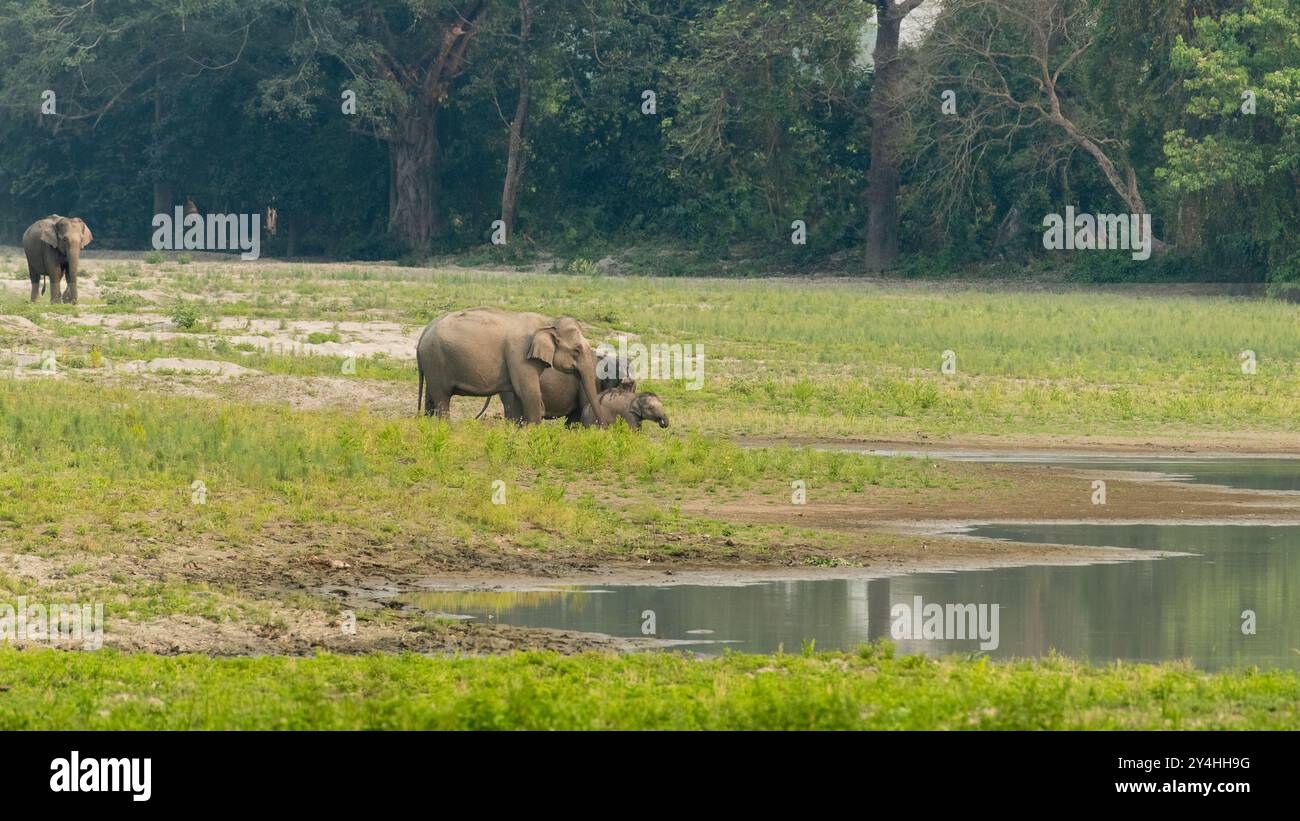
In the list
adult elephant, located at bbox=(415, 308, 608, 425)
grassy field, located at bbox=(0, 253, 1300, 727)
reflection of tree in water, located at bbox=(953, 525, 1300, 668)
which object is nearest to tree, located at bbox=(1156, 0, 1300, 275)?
grassy field, located at bbox=(0, 253, 1300, 727)

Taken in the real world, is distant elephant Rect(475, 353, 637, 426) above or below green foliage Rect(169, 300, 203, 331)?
below

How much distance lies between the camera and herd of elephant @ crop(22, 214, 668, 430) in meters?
24.5

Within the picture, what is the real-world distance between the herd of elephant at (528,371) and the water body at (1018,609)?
8030 millimetres

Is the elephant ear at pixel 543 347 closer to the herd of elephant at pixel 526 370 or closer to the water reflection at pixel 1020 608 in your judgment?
the herd of elephant at pixel 526 370

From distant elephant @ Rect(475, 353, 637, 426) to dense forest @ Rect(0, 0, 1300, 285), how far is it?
88.7ft

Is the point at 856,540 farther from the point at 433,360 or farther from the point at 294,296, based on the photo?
the point at 294,296

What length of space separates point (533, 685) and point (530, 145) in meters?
59.6

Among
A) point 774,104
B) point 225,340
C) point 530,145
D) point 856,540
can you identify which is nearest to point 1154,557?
point 856,540

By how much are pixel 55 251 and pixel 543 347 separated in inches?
587

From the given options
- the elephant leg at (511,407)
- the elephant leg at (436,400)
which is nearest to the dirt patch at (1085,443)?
the elephant leg at (511,407)

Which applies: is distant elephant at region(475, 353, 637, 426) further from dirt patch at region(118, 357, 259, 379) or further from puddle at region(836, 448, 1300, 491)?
dirt patch at region(118, 357, 259, 379)

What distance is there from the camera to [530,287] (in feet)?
147

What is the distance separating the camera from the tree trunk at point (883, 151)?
5959 centimetres
